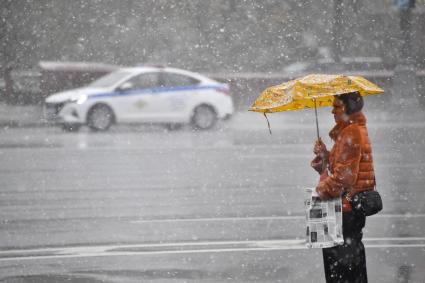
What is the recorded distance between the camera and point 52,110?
21.3m

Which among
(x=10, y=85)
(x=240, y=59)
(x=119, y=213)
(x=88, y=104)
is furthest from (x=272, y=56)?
(x=119, y=213)

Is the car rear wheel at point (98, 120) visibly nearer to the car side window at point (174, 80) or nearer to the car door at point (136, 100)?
the car door at point (136, 100)

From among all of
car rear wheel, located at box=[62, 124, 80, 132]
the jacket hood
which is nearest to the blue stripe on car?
car rear wheel, located at box=[62, 124, 80, 132]

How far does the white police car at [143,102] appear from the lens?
2075 centimetres

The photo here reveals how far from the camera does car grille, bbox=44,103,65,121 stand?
2105 centimetres

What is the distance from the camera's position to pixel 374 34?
39.7 m

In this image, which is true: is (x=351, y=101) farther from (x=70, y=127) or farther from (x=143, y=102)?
(x=70, y=127)

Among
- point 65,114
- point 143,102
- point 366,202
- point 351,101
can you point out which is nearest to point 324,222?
point 366,202

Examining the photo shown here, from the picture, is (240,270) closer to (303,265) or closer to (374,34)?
(303,265)

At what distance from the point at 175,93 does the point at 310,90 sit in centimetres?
1563

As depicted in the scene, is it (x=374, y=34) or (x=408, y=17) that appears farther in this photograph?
(x=374, y=34)

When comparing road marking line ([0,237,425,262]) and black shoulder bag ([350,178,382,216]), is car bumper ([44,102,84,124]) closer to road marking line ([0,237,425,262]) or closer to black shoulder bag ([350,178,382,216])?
road marking line ([0,237,425,262])

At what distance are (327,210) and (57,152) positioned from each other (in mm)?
11285

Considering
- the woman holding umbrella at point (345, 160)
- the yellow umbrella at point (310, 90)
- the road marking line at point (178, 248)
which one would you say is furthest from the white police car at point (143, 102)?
the woman holding umbrella at point (345, 160)
